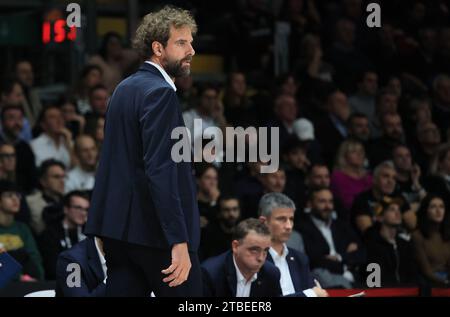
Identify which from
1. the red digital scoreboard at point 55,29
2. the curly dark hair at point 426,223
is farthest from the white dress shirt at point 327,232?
the red digital scoreboard at point 55,29

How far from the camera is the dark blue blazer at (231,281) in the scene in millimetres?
7180

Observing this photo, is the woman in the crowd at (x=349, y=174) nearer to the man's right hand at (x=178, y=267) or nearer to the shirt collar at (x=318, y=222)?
the shirt collar at (x=318, y=222)

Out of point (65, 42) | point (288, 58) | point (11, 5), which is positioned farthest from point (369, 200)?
point (11, 5)

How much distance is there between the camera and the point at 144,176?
464 centimetres

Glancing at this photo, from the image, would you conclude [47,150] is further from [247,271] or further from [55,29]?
[247,271]

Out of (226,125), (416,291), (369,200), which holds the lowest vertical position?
(416,291)

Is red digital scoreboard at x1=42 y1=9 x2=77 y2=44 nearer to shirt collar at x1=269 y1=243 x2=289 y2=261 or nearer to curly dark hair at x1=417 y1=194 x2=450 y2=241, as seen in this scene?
curly dark hair at x1=417 y1=194 x2=450 y2=241

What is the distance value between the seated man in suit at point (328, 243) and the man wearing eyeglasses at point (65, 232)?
1.89m

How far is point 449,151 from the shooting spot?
1140 cm

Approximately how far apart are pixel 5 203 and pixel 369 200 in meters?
3.48

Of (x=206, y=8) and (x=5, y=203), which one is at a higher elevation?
(x=206, y=8)

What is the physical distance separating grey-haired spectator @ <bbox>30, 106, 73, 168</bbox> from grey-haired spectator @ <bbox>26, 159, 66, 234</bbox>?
0.55 metres

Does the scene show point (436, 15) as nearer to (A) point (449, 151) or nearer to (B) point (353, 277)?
(A) point (449, 151)
